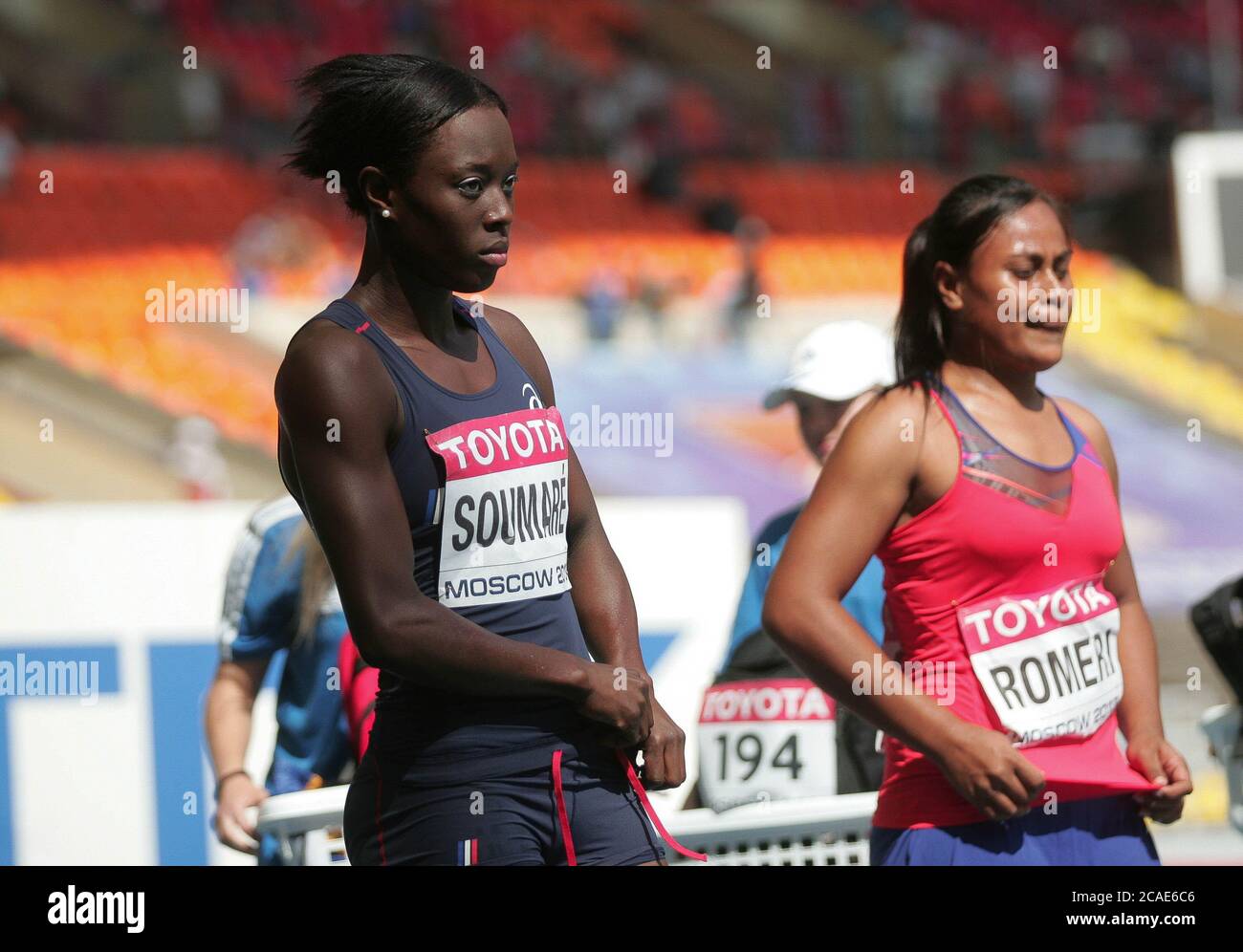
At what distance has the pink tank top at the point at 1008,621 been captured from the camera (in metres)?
2.51

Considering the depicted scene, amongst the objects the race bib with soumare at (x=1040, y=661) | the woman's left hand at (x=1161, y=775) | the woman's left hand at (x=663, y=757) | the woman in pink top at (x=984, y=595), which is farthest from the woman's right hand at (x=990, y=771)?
the woman's left hand at (x=663, y=757)

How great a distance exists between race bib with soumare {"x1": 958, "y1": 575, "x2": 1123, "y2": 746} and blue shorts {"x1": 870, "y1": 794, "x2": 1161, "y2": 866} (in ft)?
0.40

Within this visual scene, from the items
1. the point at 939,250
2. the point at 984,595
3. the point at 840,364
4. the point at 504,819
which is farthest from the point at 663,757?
the point at 840,364

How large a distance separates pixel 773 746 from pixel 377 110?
164 centimetres

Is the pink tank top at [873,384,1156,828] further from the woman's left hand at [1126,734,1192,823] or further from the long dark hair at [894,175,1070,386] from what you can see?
the long dark hair at [894,175,1070,386]

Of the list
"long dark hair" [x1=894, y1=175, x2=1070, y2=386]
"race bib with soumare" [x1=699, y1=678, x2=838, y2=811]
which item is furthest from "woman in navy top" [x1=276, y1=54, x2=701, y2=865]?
"race bib with soumare" [x1=699, y1=678, x2=838, y2=811]

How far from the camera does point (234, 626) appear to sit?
11.7 ft

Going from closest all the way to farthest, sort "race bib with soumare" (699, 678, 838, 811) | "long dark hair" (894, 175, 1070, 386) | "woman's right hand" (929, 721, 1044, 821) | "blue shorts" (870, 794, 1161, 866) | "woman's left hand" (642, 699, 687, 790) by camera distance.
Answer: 1. "woman's left hand" (642, 699, 687, 790)
2. "woman's right hand" (929, 721, 1044, 821)
3. "blue shorts" (870, 794, 1161, 866)
4. "long dark hair" (894, 175, 1070, 386)
5. "race bib with soumare" (699, 678, 838, 811)

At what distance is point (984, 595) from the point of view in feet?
8.30

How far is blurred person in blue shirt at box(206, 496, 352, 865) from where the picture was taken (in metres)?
3.45

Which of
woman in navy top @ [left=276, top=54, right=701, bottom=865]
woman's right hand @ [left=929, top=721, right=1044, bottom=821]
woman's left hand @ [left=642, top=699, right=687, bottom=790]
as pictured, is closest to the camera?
woman in navy top @ [left=276, top=54, right=701, bottom=865]

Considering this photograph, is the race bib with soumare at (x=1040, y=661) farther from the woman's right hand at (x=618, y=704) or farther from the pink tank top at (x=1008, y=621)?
the woman's right hand at (x=618, y=704)
